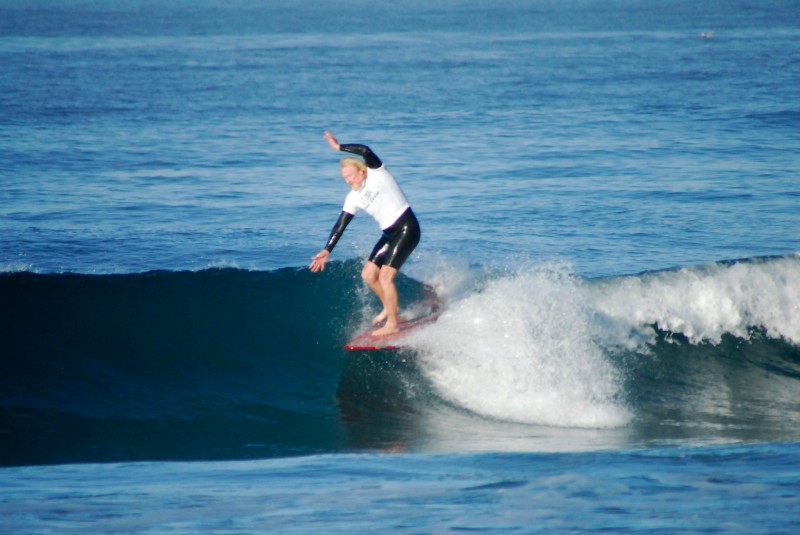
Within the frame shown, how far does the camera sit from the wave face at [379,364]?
315 inches

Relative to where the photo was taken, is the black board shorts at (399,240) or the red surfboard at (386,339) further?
the red surfboard at (386,339)

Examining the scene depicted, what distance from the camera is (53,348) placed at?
31.7ft

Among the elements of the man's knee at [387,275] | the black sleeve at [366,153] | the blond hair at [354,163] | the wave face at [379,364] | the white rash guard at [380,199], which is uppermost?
A: the black sleeve at [366,153]

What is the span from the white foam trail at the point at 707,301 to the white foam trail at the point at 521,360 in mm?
1539

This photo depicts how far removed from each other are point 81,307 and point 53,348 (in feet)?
2.81

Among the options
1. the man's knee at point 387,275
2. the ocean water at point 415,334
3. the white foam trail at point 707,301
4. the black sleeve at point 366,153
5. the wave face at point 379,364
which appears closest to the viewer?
the ocean water at point 415,334

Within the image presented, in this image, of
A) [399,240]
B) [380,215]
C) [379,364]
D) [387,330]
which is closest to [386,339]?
[387,330]

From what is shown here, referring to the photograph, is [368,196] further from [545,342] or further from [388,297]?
[545,342]

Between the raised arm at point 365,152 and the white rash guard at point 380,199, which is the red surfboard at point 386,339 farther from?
the raised arm at point 365,152

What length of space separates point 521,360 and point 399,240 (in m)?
1.59

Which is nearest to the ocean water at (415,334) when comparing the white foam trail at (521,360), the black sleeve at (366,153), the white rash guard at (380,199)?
the white foam trail at (521,360)

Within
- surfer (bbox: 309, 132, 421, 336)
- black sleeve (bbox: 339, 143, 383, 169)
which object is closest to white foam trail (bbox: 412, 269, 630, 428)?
surfer (bbox: 309, 132, 421, 336)

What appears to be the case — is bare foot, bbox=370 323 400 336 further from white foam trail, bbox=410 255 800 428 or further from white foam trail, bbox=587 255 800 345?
white foam trail, bbox=587 255 800 345

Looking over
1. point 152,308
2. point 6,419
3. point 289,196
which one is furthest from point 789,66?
point 6,419
